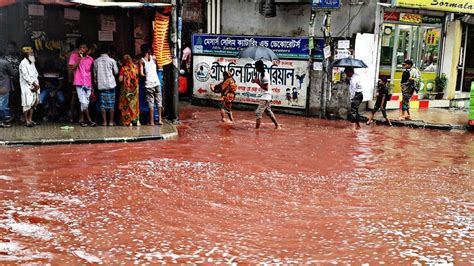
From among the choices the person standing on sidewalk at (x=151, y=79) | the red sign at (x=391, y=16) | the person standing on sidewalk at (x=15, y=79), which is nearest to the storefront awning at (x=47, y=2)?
the person standing on sidewalk at (x=15, y=79)

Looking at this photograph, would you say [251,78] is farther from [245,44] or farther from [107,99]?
[107,99]

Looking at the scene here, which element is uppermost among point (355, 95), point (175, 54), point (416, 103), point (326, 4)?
point (326, 4)

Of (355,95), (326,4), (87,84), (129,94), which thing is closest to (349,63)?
(355,95)

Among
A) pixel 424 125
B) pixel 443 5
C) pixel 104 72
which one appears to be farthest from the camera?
pixel 443 5

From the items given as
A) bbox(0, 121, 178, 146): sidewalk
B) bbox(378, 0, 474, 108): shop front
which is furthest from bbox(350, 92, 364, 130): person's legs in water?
bbox(0, 121, 178, 146): sidewalk

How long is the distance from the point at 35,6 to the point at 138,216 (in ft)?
27.8

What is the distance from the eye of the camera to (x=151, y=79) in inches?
538

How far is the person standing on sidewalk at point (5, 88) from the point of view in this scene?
12641mm

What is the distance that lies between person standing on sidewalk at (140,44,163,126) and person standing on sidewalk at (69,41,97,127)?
1216 millimetres

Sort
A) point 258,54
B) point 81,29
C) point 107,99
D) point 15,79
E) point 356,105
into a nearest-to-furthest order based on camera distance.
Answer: point 107,99 → point 15,79 → point 81,29 → point 258,54 → point 356,105

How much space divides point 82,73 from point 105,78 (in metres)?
0.52

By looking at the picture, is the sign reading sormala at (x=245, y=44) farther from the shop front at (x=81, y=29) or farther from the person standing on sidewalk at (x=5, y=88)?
the person standing on sidewalk at (x=5, y=88)

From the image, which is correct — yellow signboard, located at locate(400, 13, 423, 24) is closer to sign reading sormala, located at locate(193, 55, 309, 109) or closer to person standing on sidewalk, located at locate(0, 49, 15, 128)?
sign reading sormala, located at locate(193, 55, 309, 109)

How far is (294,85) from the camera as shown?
58.6 feet
